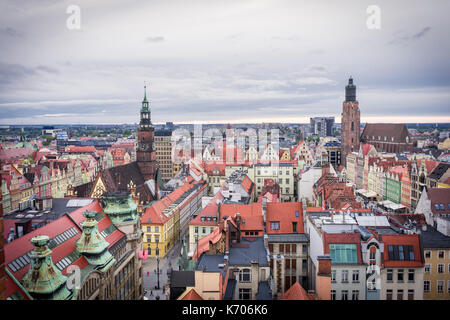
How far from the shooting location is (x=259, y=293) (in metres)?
17.0

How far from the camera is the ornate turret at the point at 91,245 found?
624 inches

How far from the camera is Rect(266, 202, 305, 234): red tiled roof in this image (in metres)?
23.2

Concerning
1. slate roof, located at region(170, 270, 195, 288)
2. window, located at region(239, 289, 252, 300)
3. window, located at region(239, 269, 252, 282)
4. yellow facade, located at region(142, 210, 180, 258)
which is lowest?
yellow facade, located at region(142, 210, 180, 258)

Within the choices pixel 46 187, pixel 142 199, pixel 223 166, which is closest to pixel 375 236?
pixel 142 199

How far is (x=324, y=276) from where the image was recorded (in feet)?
53.9

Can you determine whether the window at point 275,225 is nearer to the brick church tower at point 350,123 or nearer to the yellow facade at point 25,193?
the yellow facade at point 25,193

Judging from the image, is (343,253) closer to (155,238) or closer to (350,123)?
(155,238)

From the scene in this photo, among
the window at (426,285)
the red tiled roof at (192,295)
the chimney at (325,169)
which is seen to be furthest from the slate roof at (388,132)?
the red tiled roof at (192,295)

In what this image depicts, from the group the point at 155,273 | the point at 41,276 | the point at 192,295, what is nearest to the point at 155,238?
the point at 155,273

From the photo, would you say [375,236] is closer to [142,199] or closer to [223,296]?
[223,296]

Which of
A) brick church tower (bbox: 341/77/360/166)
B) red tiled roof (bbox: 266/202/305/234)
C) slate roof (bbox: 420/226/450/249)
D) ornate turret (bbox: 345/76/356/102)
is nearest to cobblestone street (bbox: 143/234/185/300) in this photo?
red tiled roof (bbox: 266/202/305/234)

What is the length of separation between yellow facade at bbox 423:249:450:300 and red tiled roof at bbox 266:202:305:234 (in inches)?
277

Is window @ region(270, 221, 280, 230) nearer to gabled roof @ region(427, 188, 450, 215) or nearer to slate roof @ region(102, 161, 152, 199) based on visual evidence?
gabled roof @ region(427, 188, 450, 215)
